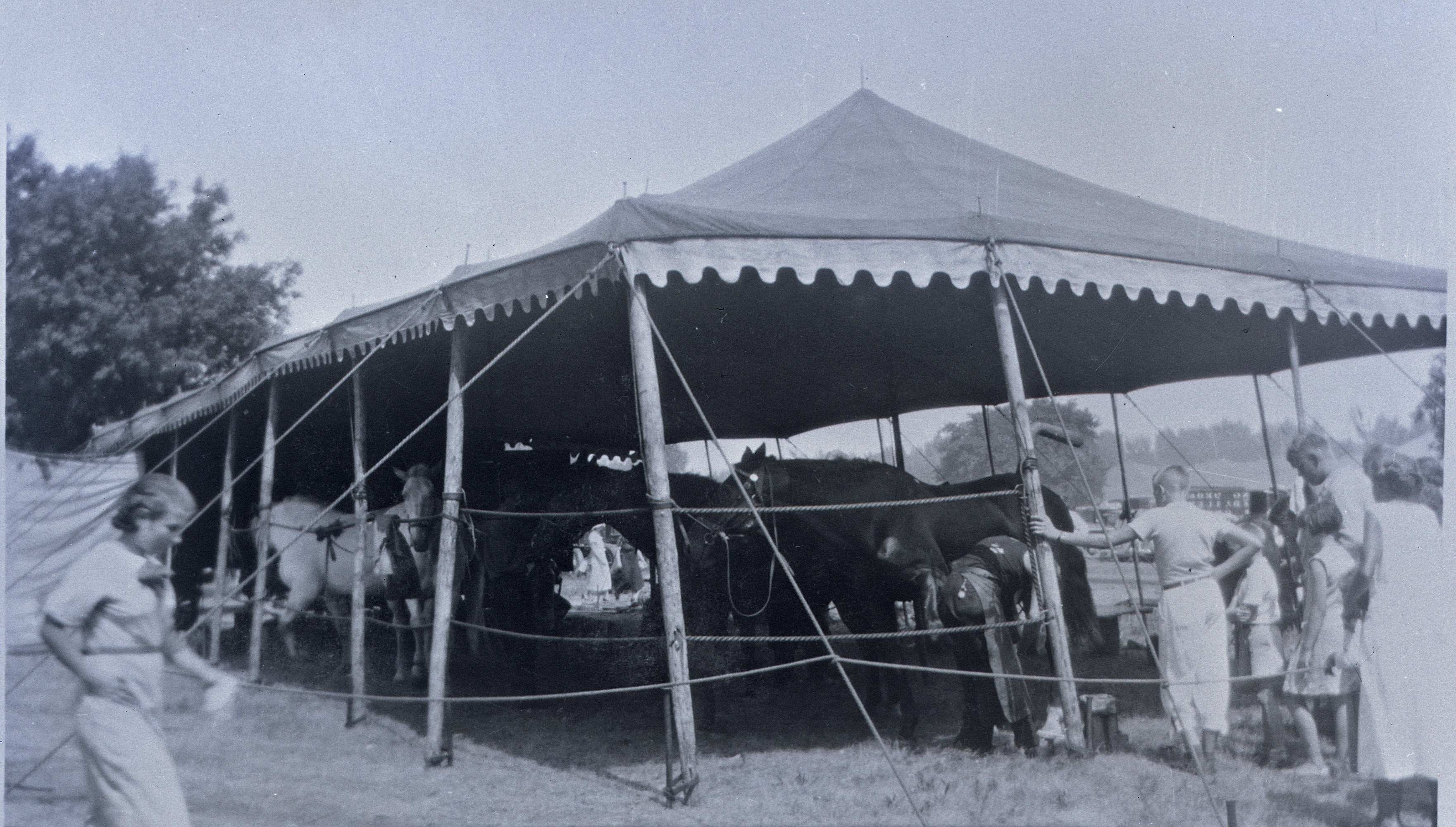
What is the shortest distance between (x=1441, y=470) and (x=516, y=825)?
5.39m

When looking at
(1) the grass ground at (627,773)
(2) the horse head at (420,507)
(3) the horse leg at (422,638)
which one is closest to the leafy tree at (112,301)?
(3) the horse leg at (422,638)

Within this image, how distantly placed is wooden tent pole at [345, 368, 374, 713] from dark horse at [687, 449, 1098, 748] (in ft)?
8.79

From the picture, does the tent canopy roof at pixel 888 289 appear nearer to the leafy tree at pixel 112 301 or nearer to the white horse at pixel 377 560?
the white horse at pixel 377 560

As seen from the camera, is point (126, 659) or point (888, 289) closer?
point (126, 659)

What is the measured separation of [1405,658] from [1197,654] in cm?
101

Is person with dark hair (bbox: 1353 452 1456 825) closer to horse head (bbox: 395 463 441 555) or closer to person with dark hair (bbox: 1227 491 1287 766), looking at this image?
person with dark hair (bbox: 1227 491 1287 766)

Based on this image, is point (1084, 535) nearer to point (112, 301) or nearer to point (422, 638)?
point (422, 638)

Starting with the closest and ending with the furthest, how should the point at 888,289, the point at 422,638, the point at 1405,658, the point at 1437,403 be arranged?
1. the point at 1405,658
2. the point at 1437,403
3. the point at 888,289
4. the point at 422,638

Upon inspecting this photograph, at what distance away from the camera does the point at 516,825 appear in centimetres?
479

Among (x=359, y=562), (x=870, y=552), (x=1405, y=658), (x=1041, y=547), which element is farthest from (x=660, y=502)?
(x=1405, y=658)

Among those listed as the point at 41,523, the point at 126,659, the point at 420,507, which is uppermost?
the point at 41,523

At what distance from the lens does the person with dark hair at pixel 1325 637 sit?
508 centimetres

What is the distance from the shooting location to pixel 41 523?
7.11 meters

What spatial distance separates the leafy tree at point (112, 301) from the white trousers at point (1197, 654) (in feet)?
36.6
